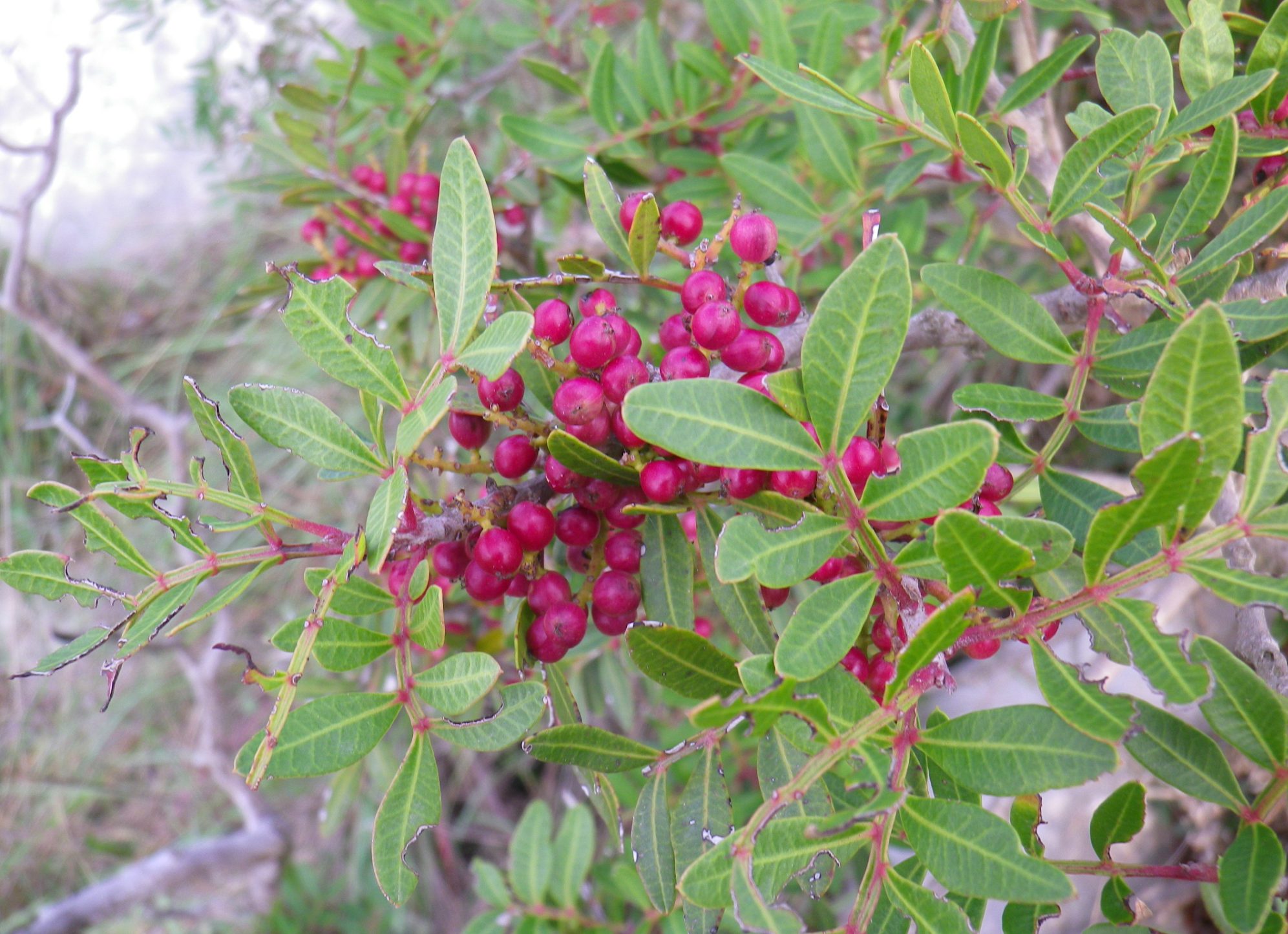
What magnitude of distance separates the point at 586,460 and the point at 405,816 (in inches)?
12.5

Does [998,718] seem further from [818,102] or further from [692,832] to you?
[818,102]

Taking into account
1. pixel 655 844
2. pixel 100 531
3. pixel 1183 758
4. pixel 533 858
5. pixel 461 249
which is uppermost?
pixel 461 249

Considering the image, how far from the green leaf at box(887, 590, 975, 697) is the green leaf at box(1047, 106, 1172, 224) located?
1.21ft

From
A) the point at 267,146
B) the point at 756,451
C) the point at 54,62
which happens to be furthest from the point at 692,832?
Result: the point at 54,62

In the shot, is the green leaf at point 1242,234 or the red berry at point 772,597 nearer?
the green leaf at point 1242,234

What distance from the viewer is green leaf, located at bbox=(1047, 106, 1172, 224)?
0.64m

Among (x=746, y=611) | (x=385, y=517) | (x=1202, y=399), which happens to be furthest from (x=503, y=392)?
(x=1202, y=399)

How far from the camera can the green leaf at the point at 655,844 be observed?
0.72 m

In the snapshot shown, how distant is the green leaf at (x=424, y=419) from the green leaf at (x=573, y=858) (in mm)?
1050

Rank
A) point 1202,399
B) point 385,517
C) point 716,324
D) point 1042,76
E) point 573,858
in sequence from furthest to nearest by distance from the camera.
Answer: point 573,858 → point 1042,76 → point 716,324 → point 385,517 → point 1202,399

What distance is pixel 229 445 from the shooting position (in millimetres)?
755

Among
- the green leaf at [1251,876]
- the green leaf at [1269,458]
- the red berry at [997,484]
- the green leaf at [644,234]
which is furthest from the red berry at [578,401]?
the green leaf at [1251,876]

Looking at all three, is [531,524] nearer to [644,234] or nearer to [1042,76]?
[644,234]

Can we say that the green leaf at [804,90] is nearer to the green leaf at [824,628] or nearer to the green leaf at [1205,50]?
the green leaf at [1205,50]
